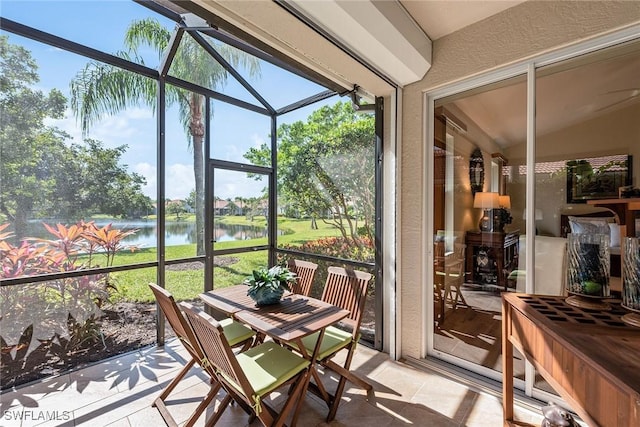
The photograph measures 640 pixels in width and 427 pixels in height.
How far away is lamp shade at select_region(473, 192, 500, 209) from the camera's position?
250cm

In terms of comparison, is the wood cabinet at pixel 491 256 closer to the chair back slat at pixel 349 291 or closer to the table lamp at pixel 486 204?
the table lamp at pixel 486 204

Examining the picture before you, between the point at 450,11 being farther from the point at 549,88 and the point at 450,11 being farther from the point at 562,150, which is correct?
the point at 562,150

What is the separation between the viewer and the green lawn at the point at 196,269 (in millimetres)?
2969

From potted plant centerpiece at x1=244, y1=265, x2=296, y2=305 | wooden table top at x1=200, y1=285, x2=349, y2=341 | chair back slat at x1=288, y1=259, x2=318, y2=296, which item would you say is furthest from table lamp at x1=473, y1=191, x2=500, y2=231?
potted plant centerpiece at x1=244, y1=265, x2=296, y2=305

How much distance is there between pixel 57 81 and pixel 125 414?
2.92 m

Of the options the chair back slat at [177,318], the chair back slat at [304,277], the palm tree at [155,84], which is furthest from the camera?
the chair back slat at [304,277]

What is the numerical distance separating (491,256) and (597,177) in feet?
3.25

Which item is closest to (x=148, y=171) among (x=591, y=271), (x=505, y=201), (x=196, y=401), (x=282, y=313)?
(x=282, y=313)

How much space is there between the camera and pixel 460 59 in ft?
7.85

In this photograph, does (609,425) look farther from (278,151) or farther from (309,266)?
(278,151)

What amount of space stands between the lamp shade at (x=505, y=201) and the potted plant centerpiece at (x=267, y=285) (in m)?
1.97

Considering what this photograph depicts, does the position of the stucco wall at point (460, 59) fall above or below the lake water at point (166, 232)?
above

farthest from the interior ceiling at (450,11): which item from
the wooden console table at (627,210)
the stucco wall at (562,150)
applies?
the wooden console table at (627,210)

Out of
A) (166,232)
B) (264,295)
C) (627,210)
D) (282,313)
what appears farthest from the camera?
(166,232)
